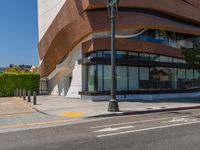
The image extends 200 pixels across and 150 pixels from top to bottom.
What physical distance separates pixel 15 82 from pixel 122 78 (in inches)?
740

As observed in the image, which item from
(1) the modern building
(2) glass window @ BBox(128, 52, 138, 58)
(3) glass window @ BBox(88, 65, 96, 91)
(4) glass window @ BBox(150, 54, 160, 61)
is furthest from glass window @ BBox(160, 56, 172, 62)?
(3) glass window @ BBox(88, 65, 96, 91)

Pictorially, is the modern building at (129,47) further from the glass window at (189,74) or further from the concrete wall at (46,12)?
the concrete wall at (46,12)

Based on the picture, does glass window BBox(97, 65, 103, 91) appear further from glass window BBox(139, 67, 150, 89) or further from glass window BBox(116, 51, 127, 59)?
glass window BBox(139, 67, 150, 89)

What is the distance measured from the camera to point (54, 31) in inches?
1526

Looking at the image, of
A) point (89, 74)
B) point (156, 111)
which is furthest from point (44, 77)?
point (156, 111)

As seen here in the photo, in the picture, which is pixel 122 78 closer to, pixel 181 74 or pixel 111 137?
pixel 181 74

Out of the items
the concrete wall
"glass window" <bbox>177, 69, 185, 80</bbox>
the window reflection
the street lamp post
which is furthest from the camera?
the concrete wall

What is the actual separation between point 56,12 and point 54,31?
233 centimetres

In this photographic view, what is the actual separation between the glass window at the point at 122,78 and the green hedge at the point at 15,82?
702 inches

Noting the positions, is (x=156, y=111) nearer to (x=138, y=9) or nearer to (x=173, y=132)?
(x=173, y=132)

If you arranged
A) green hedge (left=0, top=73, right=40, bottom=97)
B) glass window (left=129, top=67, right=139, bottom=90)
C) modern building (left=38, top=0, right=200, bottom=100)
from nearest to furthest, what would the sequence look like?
1. modern building (left=38, top=0, right=200, bottom=100)
2. glass window (left=129, top=67, right=139, bottom=90)
3. green hedge (left=0, top=73, right=40, bottom=97)

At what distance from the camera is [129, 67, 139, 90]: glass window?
31.6 meters

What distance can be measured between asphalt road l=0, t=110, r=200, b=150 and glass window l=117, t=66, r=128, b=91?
16.8 metres

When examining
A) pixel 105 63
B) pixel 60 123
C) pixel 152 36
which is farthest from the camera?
pixel 152 36
